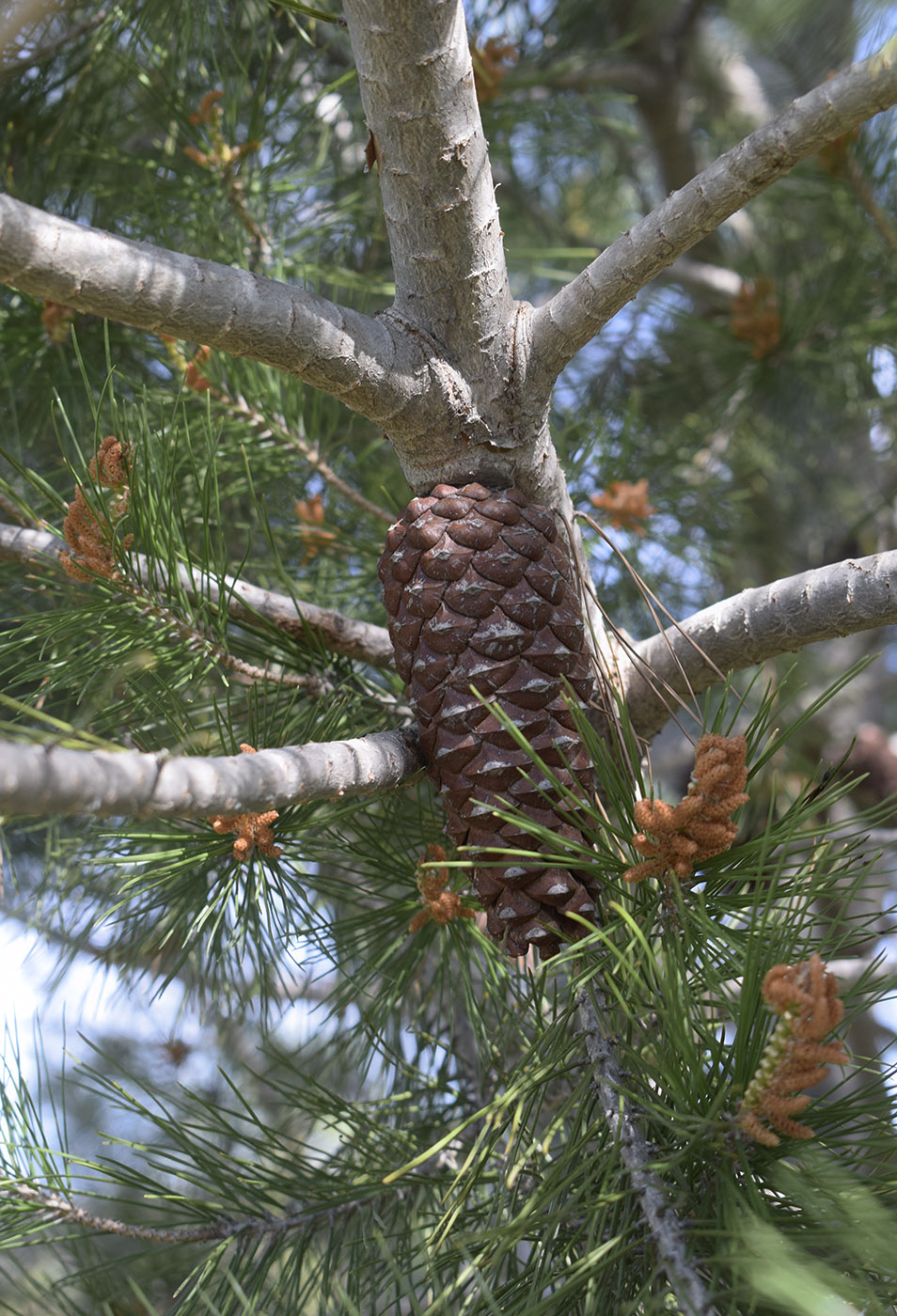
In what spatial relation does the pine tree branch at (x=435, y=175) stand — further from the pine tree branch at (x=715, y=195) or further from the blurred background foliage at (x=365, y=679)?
the blurred background foliage at (x=365, y=679)

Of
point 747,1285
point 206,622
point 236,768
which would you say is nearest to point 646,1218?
point 747,1285

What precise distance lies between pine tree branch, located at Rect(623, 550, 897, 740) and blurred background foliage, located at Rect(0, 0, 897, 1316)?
7 cm

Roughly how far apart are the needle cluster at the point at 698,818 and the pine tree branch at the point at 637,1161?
0.33 feet

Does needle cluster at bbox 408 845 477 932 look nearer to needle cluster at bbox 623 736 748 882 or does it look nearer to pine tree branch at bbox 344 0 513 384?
needle cluster at bbox 623 736 748 882

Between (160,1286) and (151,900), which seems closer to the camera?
(151,900)

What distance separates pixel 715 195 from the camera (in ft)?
1.68

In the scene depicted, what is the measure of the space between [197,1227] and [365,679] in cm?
44

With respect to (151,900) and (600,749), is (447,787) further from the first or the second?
(151,900)

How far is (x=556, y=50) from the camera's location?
173 centimetres

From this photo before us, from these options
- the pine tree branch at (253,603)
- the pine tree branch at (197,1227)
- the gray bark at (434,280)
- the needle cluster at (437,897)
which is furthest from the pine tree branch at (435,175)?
the pine tree branch at (197,1227)

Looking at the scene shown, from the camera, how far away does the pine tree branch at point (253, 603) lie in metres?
0.69

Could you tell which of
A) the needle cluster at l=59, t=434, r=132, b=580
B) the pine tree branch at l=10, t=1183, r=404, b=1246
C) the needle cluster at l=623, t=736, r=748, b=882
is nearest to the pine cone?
the needle cluster at l=623, t=736, r=748, b=882

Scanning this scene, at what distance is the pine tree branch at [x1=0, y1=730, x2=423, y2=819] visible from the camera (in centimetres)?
35

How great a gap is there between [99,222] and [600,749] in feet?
3.13
